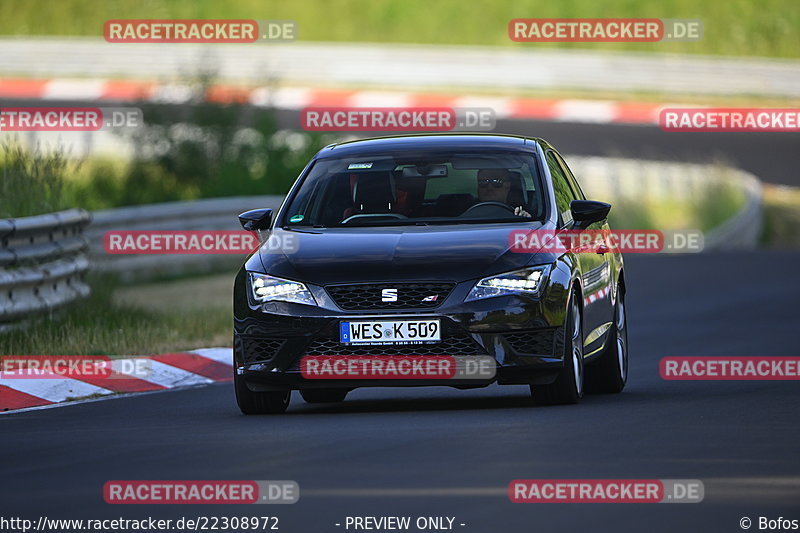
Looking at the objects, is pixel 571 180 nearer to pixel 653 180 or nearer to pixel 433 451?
pixel 433 451

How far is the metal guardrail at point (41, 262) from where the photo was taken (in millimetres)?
13531

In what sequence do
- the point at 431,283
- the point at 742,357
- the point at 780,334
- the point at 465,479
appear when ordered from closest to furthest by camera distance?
1. the point at 465,479
2. the point at 431,283
3. the point at 742,357
4. the point at 780,334

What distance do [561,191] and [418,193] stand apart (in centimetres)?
98

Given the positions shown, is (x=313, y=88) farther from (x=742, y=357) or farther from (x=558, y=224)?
(x=558, y=224)

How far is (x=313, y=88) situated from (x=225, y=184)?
1644cm

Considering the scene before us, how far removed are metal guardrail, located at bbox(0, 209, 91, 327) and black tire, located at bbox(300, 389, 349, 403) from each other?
2.63m

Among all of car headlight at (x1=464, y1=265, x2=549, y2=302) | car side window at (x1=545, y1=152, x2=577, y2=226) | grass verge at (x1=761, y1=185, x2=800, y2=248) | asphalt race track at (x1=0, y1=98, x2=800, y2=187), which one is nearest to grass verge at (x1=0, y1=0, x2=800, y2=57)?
asphalt race track at (x1=0, y1=98, x2=800, y2=187)

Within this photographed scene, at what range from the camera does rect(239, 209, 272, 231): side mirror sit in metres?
11.6

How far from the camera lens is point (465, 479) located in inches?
311

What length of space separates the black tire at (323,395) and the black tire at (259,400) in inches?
31.9

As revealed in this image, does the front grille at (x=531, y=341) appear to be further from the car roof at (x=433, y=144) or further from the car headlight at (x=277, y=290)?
the car roof at (x=433, y=144)

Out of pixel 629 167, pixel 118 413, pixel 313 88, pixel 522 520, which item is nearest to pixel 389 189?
pixel 118 413

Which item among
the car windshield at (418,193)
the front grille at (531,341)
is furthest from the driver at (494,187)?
the front grille at (531,341)

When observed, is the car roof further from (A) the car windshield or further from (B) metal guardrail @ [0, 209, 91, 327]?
(B) metal guardrail @ [0, 209, 91, 327]
